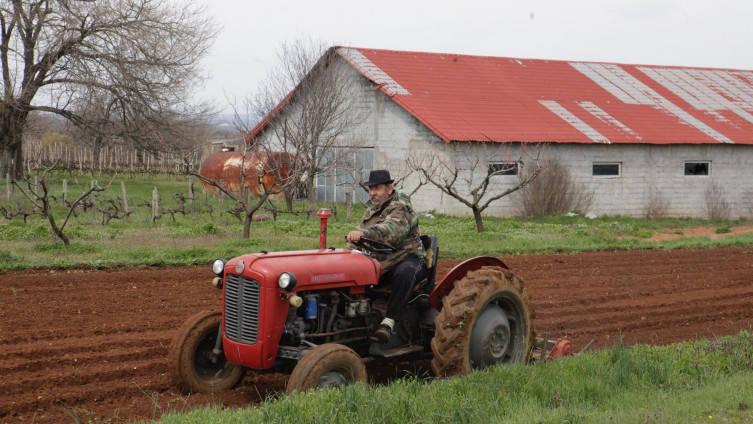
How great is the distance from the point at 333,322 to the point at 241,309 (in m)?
0.73

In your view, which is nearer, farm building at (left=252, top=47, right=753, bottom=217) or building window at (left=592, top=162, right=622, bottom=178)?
farm building at (left=252, top=47, right=753, bottom=217)

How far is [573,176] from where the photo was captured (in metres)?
22.8

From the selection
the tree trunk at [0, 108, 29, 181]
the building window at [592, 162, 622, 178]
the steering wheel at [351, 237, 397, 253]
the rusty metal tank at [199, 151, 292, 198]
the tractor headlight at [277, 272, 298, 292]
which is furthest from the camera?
the tree trunk at [0, 108, 29, 181]

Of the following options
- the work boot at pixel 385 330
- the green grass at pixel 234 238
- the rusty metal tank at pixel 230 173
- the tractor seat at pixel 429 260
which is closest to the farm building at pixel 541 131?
the rusty metal tank at pixel 230 173

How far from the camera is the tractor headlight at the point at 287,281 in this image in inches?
201

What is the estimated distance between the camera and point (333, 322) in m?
5.75

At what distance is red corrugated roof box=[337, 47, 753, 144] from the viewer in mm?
22438

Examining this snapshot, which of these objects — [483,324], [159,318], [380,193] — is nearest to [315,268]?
[380,193]

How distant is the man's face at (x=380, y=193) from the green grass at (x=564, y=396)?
144 cm

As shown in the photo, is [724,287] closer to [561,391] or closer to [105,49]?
[561,391]

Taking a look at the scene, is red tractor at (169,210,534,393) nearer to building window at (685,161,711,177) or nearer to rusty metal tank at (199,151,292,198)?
rusty metal tank at (199,151,292,198)

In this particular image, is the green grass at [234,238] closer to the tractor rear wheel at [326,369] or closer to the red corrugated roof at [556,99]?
the red corrugated roof at [556,99]

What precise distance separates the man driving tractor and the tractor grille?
2.89ft

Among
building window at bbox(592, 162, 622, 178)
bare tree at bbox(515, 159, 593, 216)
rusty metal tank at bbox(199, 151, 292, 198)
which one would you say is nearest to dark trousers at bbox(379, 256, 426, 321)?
bare tree at bbox(515, 159, 593, 216)
